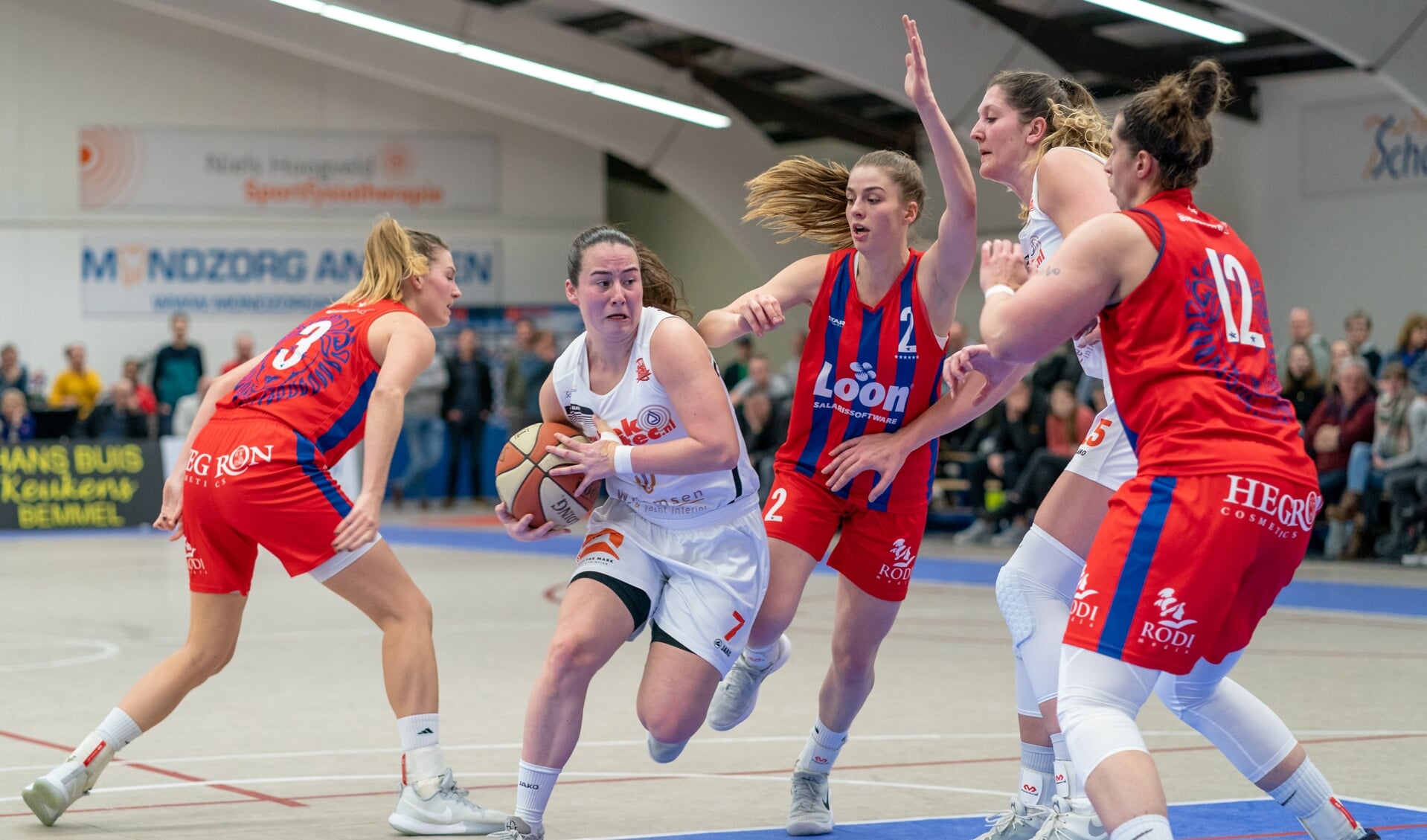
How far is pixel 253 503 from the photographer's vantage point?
4.85 meters

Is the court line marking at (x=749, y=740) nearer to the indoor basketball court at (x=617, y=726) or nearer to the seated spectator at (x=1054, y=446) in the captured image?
the indoor basketball court at (x=617, y=726)

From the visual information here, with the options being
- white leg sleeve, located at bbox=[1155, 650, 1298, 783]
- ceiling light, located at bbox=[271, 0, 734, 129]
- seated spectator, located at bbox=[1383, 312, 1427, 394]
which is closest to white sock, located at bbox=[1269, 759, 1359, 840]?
white leg sleeve, located at bbox=[1155, 650, 1298, 783]

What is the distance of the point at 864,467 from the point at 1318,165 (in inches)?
553

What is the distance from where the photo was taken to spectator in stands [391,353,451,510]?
20.4 metres

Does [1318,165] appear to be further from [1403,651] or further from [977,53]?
[1403,651]

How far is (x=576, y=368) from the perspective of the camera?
15.4ft

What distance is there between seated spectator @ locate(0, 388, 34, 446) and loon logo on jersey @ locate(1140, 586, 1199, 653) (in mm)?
17159

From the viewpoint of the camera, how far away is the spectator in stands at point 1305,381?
13.3m

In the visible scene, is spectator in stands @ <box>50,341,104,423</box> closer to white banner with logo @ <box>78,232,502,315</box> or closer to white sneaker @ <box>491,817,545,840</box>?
white banner with logo @ <box>78,232,502,315</box>

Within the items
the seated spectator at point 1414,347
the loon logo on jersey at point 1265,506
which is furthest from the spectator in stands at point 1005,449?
the loon logo on jersey at point 1265,506

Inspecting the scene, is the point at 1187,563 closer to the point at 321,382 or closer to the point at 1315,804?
the point at 1315,804

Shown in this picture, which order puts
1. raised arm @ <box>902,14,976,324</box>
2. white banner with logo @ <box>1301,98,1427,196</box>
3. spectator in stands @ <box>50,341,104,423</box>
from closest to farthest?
raised arm @ <box>902,14,976,324</box>
white banner with logo @ <box>1301,98,1427,196</box>
spectator in stands @ <box>50,341,104,423</box>

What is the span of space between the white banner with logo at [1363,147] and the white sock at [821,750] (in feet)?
42.4

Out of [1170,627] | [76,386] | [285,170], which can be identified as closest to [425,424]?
[76,386]
